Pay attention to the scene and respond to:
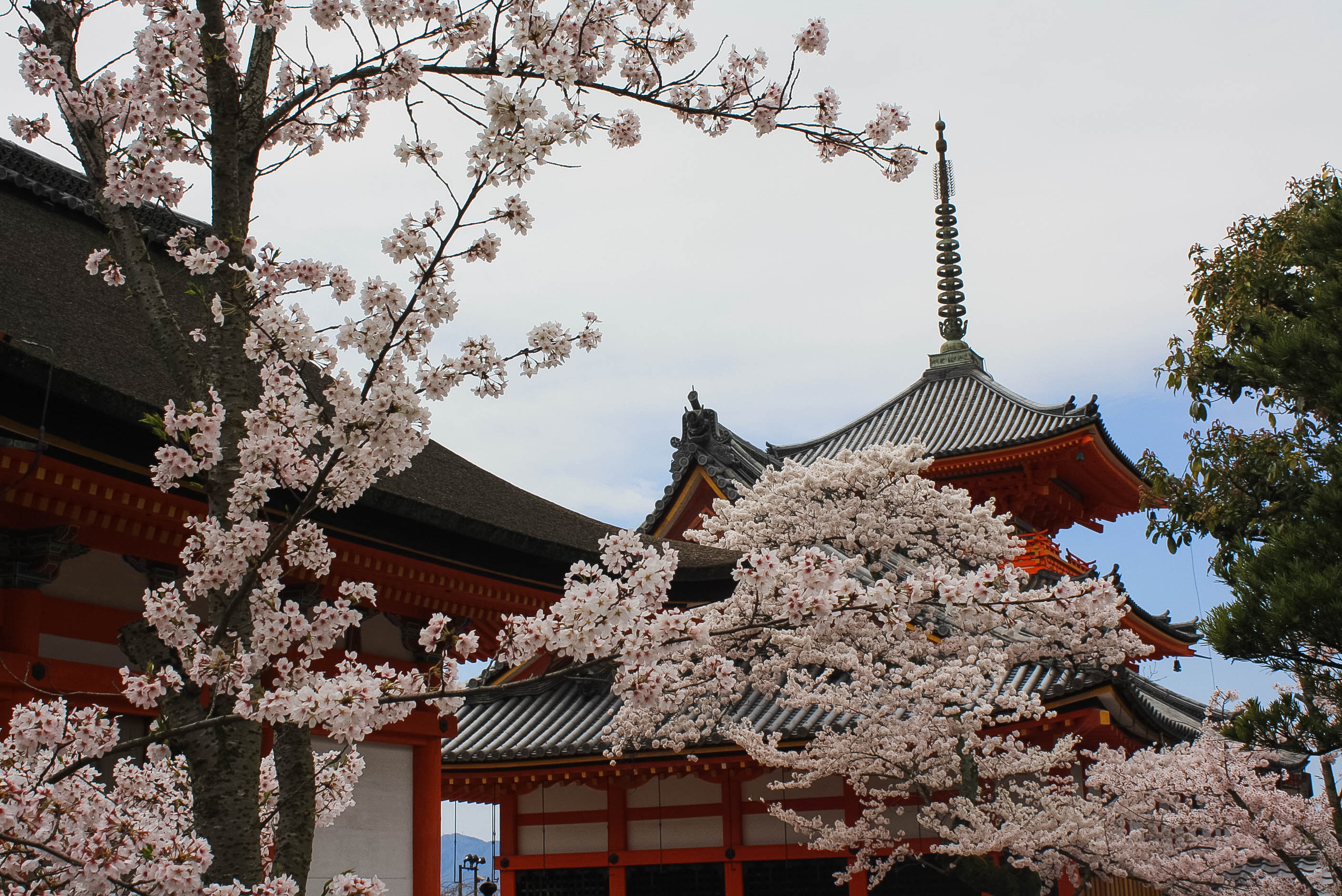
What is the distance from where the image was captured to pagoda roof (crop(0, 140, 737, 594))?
4180mm

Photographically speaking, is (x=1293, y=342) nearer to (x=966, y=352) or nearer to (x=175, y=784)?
(x=175, y=784)

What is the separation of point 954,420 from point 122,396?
51.6 feet

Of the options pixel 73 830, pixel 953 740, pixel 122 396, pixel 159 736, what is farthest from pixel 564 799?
pixel 159 736

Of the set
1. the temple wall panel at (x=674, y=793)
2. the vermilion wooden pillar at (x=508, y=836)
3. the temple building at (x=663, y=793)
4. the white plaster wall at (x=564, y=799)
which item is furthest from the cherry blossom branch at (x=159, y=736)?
the vermilion wooden pillar at (x=508, y=836)

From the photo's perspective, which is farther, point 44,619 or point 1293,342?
point 1293,342

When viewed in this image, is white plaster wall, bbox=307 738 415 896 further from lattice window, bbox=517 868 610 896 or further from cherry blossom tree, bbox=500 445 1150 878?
lattice window, bbox=517 868 610 896

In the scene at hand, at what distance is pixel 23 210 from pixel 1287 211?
7928 mm

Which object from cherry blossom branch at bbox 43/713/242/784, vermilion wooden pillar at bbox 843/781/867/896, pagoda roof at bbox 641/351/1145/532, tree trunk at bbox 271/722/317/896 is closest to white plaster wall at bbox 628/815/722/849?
vermilion wooden pillar at bbox 843/781/867/896

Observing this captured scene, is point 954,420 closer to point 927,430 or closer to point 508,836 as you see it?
point 927,430

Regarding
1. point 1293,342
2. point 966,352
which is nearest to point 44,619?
point 1293,342

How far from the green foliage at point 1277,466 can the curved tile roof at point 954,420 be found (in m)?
7.86

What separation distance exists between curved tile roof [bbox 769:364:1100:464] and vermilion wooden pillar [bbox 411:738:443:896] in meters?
9.61

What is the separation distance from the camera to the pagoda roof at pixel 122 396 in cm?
418

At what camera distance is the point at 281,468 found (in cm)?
335
